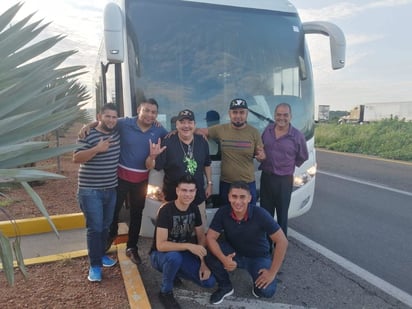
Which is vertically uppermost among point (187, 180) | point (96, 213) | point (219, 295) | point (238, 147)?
point (238, 147)

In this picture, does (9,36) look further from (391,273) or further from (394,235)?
(394,235)

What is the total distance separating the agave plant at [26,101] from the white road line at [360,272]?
348cm

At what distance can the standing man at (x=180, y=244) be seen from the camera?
3219mm

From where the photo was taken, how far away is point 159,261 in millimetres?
3299

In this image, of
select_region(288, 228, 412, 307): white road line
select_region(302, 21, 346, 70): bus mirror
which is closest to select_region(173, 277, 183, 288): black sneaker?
select_region(288, 228, 412, 307): white road line

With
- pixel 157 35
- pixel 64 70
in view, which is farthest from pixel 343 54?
pixel 64 70

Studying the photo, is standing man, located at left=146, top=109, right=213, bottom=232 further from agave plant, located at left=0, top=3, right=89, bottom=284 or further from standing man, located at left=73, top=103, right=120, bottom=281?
agave plant, located at left=0, top=3, right=89, bottom=284

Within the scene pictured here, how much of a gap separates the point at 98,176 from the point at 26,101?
1.72 meters

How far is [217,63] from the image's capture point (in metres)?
4.16

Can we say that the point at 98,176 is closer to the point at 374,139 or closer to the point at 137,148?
the point at 137,148

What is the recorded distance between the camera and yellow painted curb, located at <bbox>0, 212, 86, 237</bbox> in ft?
16.0

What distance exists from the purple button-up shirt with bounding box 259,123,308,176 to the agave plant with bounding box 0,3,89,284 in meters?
2.52

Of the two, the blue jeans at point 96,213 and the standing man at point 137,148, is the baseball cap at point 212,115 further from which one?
the blue jeans at point 96,213

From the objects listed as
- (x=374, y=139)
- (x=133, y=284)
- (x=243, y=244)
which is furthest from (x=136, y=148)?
(x=374, y=139)
